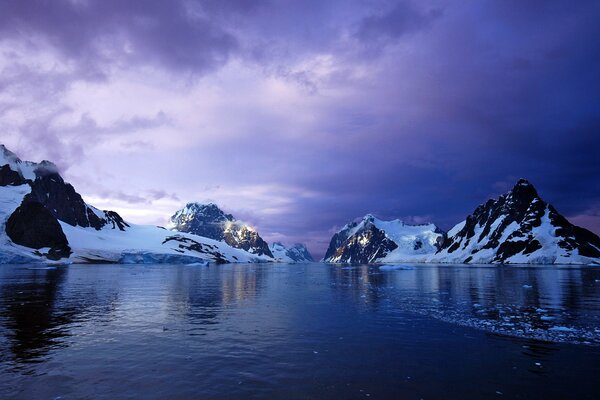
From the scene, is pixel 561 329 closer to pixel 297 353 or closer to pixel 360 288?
pixel 297 353

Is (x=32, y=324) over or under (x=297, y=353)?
over

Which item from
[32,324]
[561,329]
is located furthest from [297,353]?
[32,324]

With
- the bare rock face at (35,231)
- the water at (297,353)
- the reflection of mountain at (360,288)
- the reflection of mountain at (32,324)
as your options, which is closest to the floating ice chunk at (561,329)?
the water at (297,353)

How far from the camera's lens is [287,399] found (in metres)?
12.7

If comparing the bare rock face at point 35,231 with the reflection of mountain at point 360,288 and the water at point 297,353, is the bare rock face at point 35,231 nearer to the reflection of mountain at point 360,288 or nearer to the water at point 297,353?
the reflection of mountain at point 360,288

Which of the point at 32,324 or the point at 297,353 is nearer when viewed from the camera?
the point at 297,353

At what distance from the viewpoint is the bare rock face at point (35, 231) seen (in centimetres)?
18075

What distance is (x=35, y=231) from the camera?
187500 millimetres

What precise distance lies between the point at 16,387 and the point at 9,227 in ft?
681

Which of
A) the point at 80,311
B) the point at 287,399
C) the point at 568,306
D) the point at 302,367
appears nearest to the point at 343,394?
the point at 287,399

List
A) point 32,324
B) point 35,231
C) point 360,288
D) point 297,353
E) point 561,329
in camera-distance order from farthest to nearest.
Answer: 1. point 35,231
2. point 360,288
3. point 32,324
4. point 561,329
5. point 297,353

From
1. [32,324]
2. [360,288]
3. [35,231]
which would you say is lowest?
[360,288]

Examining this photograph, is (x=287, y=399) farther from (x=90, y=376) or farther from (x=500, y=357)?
(x=500, y=357)

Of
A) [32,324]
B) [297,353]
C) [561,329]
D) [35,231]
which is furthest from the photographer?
[35,231]
